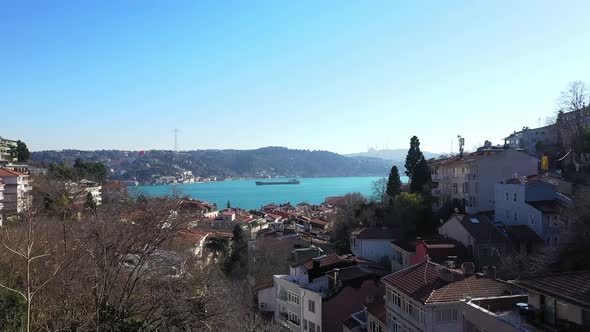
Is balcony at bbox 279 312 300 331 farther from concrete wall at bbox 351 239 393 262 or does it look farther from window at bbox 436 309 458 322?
window at bbox 436 309 458 322

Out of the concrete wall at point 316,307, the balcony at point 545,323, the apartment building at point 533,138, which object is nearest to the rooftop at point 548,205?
the concrete wall at point 316,307

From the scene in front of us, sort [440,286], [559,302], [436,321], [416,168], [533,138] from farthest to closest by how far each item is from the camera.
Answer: [533,138]
[416,168]
[440,286]
[436,321]
[559,302]

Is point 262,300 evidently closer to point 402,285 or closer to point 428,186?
point 402,285

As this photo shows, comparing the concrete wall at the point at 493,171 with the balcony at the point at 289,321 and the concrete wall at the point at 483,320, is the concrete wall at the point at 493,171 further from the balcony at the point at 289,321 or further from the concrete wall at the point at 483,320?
the concrete wall at the point at 483,320

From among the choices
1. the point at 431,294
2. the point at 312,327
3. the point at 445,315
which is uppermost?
the point at 431,294

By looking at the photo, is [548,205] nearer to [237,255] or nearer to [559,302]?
[559,302]

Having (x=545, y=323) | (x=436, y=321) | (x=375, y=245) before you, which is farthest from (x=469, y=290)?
(x=375, y=245)
